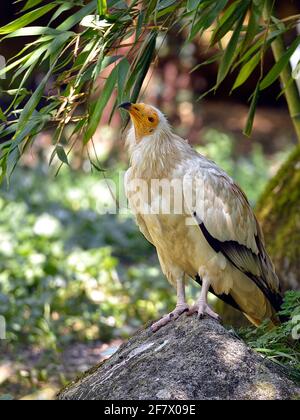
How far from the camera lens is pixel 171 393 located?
148 inches

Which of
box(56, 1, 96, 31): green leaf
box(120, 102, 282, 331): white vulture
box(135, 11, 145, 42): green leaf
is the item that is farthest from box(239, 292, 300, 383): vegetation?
box(56, 1, 96, 31): green leaf

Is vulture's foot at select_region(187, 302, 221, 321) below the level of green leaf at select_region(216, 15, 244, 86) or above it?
below

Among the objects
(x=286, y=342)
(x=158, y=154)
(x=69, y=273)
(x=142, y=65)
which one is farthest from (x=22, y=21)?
(x=69, y=273)

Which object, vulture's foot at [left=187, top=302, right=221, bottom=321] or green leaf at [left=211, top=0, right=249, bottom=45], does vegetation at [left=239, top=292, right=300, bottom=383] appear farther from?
green leaf at [left=211, top=0, right=249, bottom=45]

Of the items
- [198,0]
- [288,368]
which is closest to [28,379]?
[288,368]

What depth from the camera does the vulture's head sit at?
4.67 metres

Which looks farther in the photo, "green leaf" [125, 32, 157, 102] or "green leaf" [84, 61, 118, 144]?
"green leaf" [125, 32, 157, 102]

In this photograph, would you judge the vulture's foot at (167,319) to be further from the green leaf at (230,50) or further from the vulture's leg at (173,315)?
the green leaf at (230,50)

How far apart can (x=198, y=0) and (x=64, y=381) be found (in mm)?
3582

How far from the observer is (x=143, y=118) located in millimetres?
4758

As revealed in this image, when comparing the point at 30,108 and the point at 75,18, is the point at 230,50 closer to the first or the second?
the point at 75,18

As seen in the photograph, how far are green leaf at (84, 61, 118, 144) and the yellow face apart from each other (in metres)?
0.26

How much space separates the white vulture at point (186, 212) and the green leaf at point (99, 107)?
0.16 m

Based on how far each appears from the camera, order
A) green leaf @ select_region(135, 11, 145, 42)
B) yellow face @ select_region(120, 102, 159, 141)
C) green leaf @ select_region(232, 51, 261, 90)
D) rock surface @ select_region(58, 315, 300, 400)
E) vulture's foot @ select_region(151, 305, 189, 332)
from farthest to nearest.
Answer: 1. green leaf @ select_region(232, 51, 261, 90)
2. yellow face @ select_region(120, 102, 159, 141)
3. vulture's foot @ select_region(151, 305, 189, 332)
4. green leaf @ select_region(135, 11, 145, 42)
5. rock surface @ select_region(58, 315, 300, 400)
